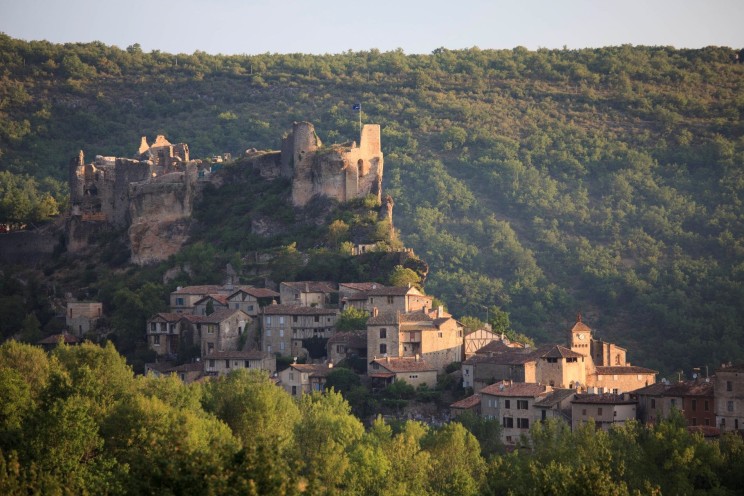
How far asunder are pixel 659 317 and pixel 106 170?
3919 centimetres

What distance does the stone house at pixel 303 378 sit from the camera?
304ft

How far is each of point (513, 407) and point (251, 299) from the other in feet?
64.4

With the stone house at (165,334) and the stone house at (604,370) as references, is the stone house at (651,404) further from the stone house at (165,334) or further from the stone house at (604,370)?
the stone house at (165,334)

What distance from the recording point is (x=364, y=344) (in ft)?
314

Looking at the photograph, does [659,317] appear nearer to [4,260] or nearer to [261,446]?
[4,260]

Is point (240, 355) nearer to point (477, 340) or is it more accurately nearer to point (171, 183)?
point (477, 340)

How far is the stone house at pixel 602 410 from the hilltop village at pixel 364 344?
0.14ft

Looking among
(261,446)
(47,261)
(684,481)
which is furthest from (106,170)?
(261,446)

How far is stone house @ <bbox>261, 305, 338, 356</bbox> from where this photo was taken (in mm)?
98125

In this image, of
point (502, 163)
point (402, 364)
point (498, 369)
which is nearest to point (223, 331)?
point (402, 364)

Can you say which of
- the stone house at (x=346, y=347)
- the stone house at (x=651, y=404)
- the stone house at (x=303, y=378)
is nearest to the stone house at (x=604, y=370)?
the stone house at (x=651, y=404)

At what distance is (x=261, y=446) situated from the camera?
166ft

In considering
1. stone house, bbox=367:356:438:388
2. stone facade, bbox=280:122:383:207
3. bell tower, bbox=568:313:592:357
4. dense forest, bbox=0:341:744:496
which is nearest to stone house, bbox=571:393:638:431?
dense forest, bbox=0:341:744:496

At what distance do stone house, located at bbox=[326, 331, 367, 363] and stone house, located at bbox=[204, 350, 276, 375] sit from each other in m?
2.81
